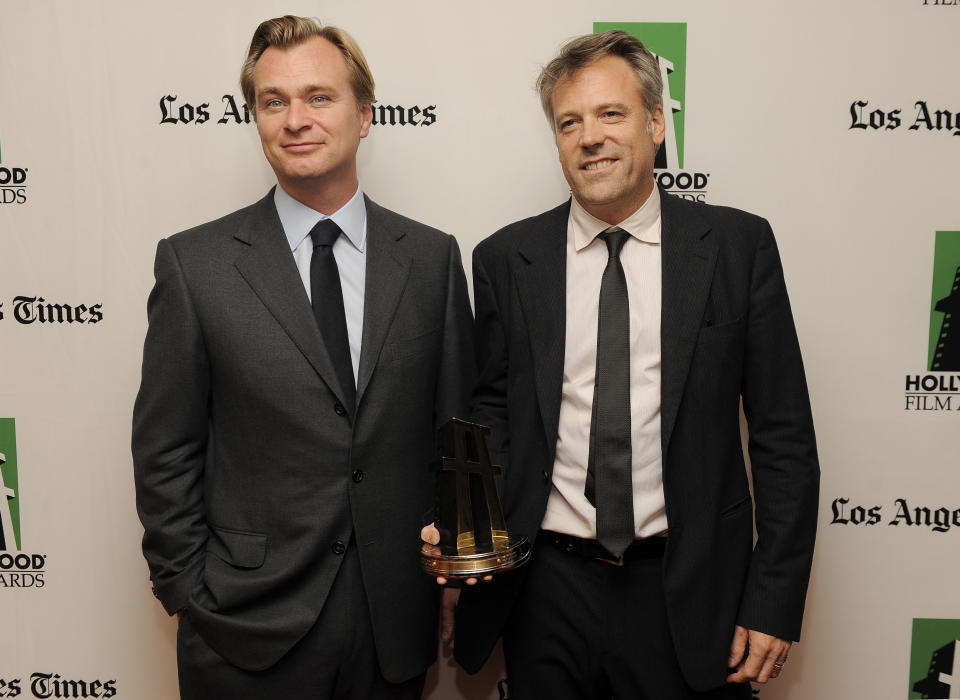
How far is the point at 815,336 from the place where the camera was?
81.8 inches

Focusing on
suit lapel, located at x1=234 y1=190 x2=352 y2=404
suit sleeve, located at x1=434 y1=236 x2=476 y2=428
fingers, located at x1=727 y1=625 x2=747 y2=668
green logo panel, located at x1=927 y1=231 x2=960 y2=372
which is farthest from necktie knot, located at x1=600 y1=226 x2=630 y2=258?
green logo panel, located at x1=927 y1=231 x2=960 y2=372

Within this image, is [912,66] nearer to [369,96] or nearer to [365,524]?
[369,96]

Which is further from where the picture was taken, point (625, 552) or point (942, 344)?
point (942, 344)

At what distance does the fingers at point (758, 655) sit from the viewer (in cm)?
151

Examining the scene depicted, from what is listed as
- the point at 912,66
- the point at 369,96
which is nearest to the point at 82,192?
the point at 369,96

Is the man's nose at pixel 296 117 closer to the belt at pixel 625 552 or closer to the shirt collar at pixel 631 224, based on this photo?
the shirt collar at pixel 631 224

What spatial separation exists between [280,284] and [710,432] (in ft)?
2.94

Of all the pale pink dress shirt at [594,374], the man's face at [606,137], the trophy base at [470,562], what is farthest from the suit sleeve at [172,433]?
the man's face at [606,137]

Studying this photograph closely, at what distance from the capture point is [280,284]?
1530mm

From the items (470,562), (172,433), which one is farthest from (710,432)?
(172,433)

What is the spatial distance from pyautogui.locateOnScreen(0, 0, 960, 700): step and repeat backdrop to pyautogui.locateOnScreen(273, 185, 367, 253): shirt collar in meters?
0.44

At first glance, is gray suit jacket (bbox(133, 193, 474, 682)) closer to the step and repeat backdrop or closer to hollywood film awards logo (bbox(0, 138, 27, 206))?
the step and repeat backdrop

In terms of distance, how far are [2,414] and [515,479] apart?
1457mm

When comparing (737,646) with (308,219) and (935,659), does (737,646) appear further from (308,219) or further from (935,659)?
(308,219)
